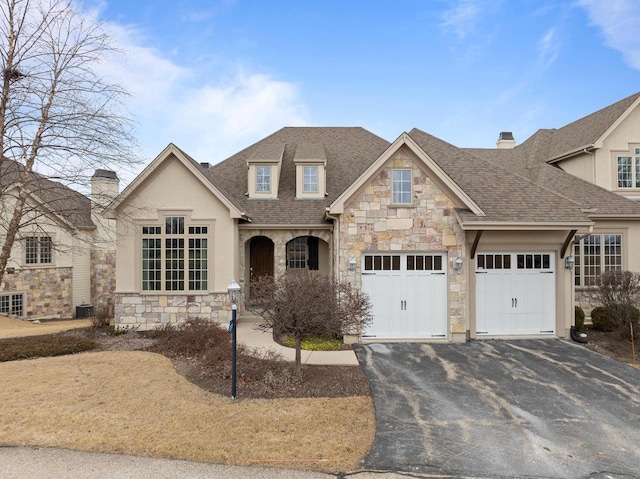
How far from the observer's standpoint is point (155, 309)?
11969 mm

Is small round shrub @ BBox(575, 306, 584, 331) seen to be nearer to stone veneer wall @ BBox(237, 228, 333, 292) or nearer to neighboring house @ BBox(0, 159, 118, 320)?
stone veneer wall @ BBox(237, 228, 333, 292)

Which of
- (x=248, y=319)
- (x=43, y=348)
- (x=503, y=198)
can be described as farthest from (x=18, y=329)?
(x=503, y=198)

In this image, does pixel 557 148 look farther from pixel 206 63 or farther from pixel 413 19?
pixel 206 63

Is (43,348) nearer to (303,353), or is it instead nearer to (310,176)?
(303,353)

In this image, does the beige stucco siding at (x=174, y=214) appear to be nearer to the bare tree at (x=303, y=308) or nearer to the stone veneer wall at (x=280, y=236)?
the stone veneer wall at (x=280, y=236)

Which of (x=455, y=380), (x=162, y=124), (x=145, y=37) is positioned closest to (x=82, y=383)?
(x=455, y=380)

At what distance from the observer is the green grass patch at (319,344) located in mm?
10070

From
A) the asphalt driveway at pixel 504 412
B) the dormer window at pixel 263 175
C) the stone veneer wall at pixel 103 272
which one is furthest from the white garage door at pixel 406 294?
the stone veneer wall at pixel 103 272

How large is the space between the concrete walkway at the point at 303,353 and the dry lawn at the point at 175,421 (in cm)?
203

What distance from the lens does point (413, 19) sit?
46.3 ft

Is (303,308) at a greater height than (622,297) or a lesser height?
greater

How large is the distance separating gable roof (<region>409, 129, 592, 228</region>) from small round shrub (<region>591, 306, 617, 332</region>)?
3768mm

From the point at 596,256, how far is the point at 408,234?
8.00m

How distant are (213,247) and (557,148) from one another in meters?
15.9
